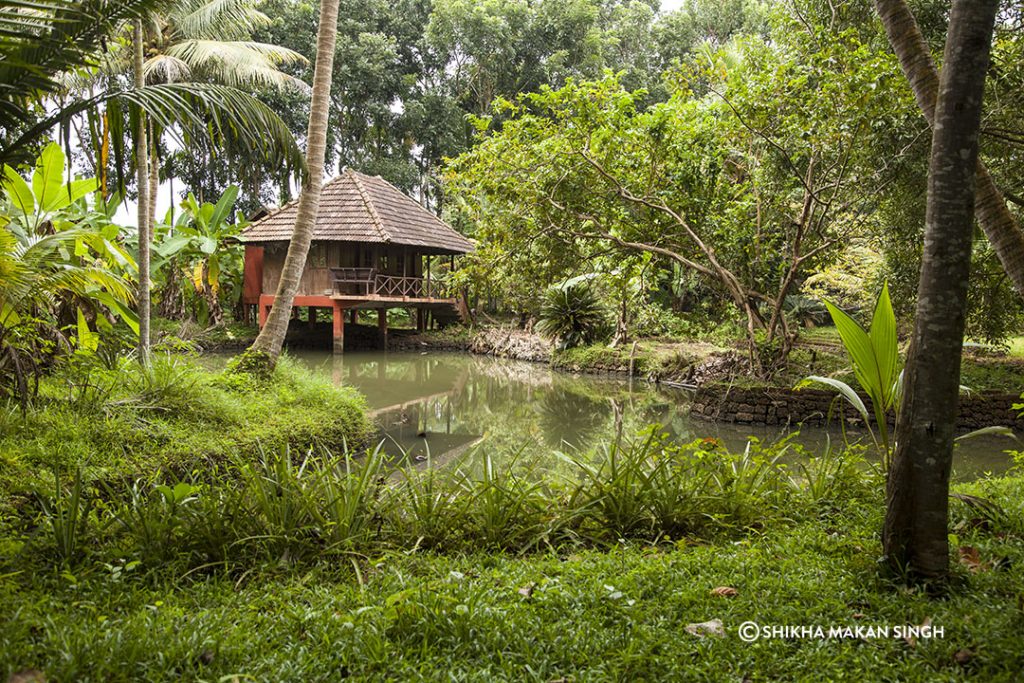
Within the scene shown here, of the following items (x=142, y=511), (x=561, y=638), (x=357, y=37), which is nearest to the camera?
(x=561, y=638)

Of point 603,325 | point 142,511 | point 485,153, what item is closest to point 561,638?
point 142,511

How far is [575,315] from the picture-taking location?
1828 cm

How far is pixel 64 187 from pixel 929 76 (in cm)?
791

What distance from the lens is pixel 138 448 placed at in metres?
5.67

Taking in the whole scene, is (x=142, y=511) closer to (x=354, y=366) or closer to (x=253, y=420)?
(x=253, y=420)

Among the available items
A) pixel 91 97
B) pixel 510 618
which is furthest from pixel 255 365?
pixel 510 618

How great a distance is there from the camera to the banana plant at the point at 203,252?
18047mm

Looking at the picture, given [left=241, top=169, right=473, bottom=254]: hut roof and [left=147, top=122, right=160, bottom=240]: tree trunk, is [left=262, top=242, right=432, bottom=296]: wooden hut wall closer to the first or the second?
[left=241, top=169, right=473, bottom=254]: hut roof

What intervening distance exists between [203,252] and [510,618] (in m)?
18.0

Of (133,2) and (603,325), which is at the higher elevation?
(133,2)

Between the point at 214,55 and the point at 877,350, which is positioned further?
the point at 214,55

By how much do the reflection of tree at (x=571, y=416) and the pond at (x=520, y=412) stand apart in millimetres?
15

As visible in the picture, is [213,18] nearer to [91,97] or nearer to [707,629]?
[91,97]

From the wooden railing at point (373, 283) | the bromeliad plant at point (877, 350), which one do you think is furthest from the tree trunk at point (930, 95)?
the wooden railing at point (373, 283)
